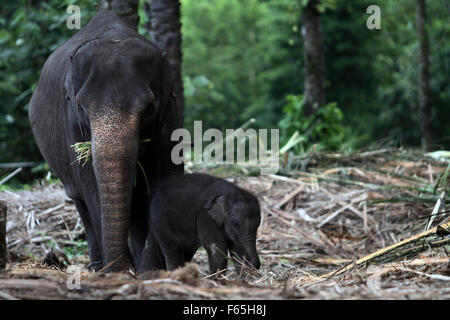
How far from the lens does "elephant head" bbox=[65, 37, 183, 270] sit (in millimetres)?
5172

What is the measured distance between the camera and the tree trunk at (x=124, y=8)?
822cm

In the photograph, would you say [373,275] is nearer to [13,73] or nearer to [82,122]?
[82,122]

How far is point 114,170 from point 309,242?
3.75 metres

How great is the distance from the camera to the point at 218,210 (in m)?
6.27

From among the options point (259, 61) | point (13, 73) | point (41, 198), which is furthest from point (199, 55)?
point (41, 198)

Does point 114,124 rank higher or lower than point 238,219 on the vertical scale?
higher

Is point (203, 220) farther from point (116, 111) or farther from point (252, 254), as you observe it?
point (116, 111)

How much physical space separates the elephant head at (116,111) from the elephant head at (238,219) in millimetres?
886

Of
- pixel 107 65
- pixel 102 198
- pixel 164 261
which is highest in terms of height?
pixel 107 65

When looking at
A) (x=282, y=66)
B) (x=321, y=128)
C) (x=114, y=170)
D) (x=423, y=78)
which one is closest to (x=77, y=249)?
(x=114, y=170)

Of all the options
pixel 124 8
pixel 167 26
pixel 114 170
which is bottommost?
A: pixel 114 170

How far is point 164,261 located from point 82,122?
1.79 meters

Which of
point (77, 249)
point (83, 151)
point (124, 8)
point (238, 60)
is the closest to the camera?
point (83, 151)
